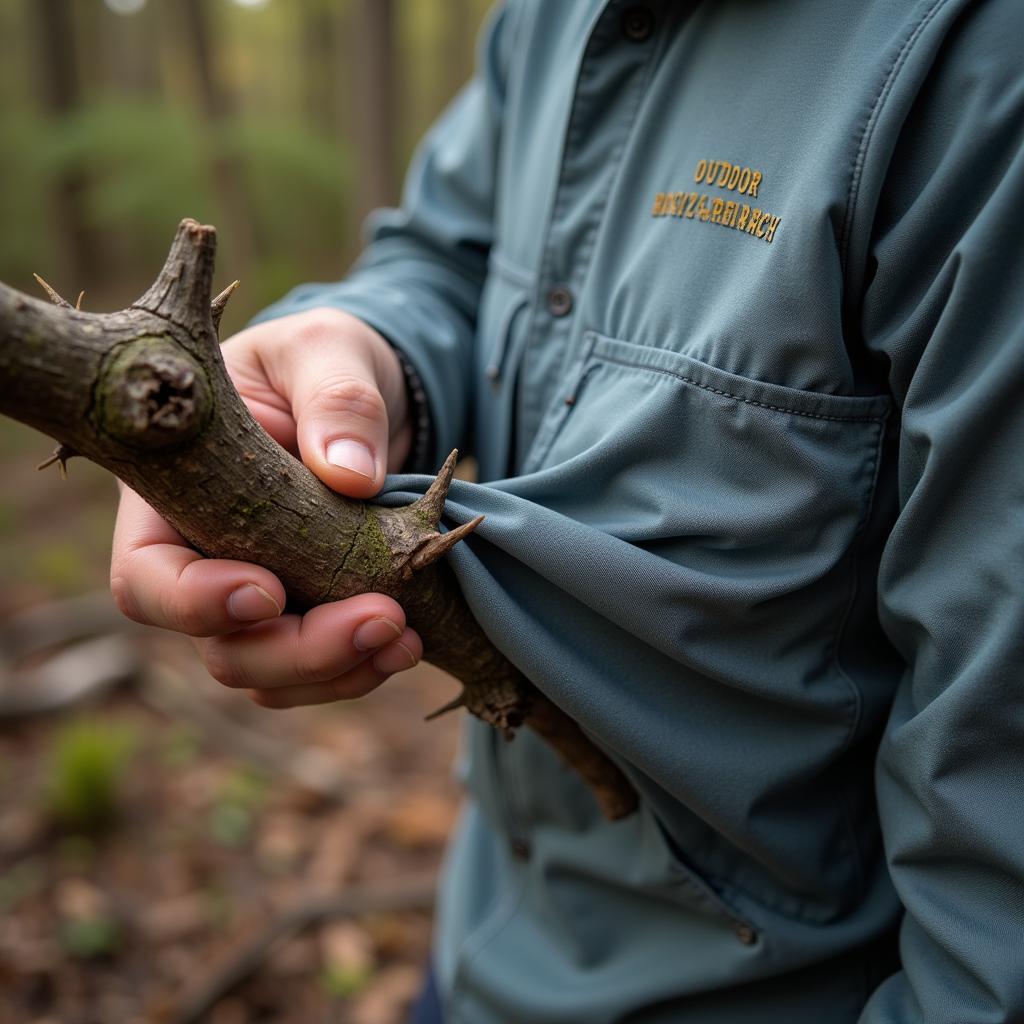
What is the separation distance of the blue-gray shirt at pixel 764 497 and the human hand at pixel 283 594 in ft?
0.41

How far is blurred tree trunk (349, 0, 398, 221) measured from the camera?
18.8ft

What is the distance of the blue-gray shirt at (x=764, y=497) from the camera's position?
3.03 feet

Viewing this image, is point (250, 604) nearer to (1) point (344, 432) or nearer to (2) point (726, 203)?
(1) point (344, 432)

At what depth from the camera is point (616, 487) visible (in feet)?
3.67

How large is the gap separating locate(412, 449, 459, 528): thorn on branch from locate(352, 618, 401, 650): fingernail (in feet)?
0.47

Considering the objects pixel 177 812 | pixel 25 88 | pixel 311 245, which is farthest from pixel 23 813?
pixel 25 88

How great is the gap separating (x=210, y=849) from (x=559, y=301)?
111 inches

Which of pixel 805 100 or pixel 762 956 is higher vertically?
pixel 805 100

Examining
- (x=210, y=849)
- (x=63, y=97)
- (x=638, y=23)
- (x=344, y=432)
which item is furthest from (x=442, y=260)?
(x=63, y=97)

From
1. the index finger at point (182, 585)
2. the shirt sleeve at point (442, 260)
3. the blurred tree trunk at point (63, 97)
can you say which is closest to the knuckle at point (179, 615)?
the index finger at point (182, 585)

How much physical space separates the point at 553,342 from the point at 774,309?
409mm

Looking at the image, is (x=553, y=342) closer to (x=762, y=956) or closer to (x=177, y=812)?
(x=762, y=956)

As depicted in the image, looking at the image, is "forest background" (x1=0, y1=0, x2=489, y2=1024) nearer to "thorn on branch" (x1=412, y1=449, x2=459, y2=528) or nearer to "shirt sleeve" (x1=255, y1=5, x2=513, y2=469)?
"shirt sleeve" (x1=255, y1=5, x2=513, y2=469)

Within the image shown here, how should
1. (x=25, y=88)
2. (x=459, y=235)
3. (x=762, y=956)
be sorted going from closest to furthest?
(x=762, y=956), (x=459, y=235), (x=25, y=88)
